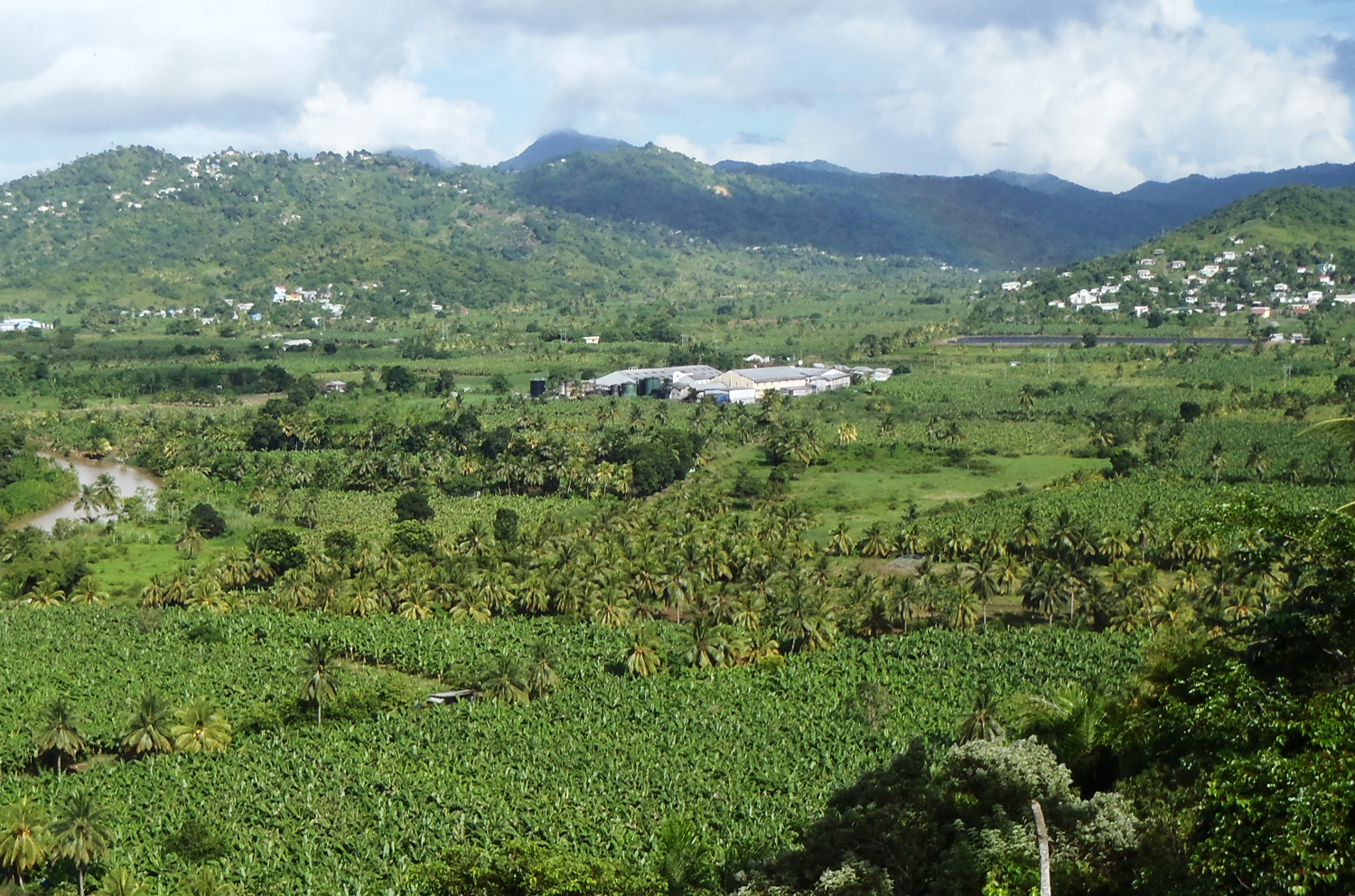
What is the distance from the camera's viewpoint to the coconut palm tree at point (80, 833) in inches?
1374

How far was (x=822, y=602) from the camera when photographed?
196 ft

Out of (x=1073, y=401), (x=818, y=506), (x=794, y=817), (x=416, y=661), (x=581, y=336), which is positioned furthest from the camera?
(x=581, y=336)

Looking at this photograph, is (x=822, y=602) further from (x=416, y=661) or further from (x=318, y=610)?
(x=318, y=610)

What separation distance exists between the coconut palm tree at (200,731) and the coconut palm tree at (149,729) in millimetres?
373

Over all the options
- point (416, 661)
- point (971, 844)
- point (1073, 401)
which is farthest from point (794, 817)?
point (1073, 401)

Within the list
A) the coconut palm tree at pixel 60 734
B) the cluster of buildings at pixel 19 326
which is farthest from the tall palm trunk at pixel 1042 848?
the cluster of buildings at pixel 19 326

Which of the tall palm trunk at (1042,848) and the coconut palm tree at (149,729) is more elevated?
the tall palm trunk at (1042,848)

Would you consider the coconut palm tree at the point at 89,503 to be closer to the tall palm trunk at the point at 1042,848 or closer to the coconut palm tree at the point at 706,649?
the coconut palm tree at the point at 706,649

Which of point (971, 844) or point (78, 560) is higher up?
point (971, 844)

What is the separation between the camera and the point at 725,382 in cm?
13888

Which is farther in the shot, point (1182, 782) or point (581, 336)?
point (581, 336)

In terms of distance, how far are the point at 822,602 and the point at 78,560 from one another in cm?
4123

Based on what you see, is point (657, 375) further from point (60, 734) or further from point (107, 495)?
point (60, 734)

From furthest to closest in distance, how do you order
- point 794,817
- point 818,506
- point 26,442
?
point 26,442 → point 818,506 → point 794,817
